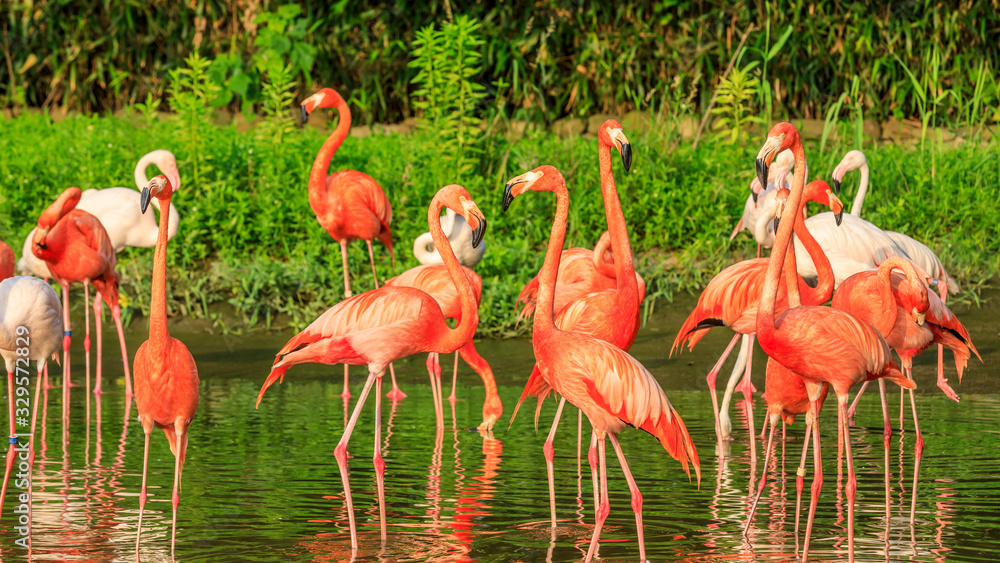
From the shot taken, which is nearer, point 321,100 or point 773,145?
point 773,145

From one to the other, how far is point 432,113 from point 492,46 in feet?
8.00

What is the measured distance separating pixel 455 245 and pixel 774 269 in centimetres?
392

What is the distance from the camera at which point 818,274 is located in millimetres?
5023

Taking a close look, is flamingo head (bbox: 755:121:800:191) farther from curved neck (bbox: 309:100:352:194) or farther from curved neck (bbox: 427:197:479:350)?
curved neck (bbox: 309:100:352:194)

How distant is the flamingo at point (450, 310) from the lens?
18.8 feet

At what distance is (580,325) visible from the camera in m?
4.60

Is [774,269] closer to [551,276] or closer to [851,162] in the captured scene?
[551,276]

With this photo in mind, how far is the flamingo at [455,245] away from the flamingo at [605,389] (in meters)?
3.72

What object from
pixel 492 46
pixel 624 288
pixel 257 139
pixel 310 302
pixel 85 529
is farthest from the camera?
pixel 492 46

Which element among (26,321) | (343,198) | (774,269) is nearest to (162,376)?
(26,321)

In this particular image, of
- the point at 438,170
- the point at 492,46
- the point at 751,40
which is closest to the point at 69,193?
the point at 438,170

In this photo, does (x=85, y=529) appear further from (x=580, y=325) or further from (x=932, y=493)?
(x=932, y=493)

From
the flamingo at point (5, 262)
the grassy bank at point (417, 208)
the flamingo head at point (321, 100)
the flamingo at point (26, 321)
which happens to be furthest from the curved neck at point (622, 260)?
the grassy bank at point (417, 208)

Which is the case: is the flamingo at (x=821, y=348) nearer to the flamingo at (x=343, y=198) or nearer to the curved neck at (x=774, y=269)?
the curved neck at (x=774, y=269)
